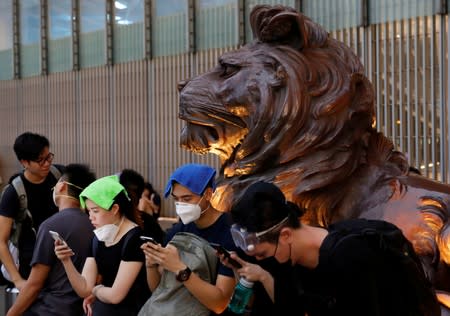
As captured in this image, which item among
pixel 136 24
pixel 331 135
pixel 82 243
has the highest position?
pixel 136 24

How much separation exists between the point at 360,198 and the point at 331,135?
31cm

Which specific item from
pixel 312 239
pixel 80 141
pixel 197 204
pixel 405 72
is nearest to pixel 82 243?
pixel 197 204

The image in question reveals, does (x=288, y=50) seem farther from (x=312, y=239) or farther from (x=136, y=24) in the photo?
(x=136, y=24)

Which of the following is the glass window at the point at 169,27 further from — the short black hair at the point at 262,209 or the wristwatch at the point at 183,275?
the short black hair at the point at 262,209

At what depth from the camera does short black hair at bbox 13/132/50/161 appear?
3969 millimetres

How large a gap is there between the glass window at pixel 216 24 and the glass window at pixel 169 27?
38 centimetres

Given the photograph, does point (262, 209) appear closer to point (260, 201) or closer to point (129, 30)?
point (260, 201)

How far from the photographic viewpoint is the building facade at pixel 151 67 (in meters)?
9.66

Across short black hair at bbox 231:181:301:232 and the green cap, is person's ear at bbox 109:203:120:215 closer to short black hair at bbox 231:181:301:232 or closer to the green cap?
the green cap

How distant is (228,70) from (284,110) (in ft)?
1.29

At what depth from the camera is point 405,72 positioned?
387 inches

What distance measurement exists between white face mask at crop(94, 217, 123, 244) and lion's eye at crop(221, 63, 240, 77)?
926 millimetres

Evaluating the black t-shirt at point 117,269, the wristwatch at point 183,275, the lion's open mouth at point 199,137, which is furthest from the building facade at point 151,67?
the wristwatch at point 183,275

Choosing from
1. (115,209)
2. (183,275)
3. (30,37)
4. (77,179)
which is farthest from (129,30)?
(183,275)
